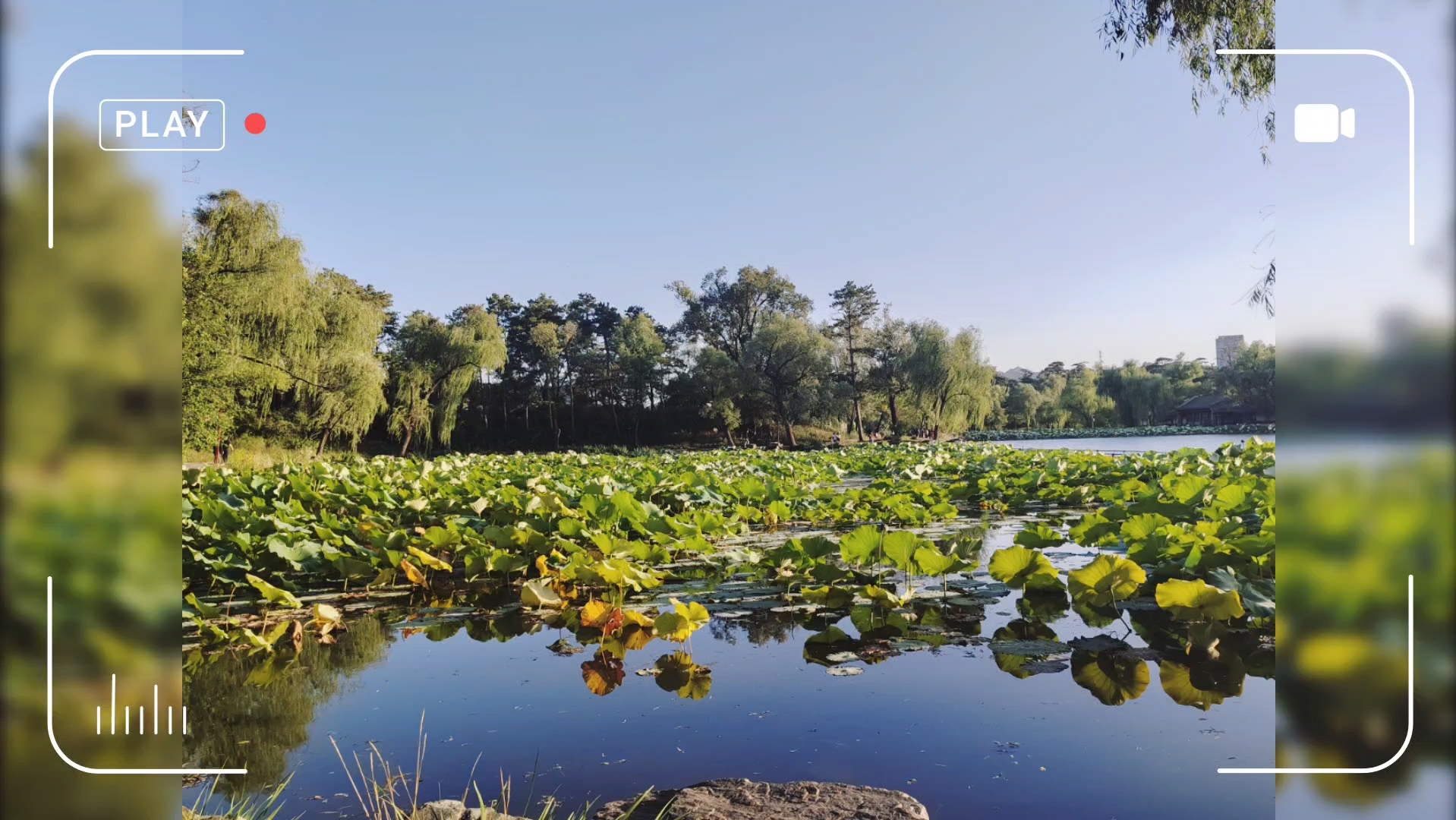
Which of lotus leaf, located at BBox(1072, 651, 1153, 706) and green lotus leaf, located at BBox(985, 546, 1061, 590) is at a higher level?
green lotus leaf, located at BBox(985, 546, 1061, 590)

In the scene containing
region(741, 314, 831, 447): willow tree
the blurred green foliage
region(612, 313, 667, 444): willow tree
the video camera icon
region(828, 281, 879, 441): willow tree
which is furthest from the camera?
region(828, 281, 879, 441): willow tree

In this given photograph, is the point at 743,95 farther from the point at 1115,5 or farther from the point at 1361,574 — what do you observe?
the point at 1361,574

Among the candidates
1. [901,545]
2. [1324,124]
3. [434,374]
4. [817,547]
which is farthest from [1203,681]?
[434,374]

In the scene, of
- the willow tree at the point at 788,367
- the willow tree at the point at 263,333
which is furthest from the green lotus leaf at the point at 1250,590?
the willow tree at the point at 788,367

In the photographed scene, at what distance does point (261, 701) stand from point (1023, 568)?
2514 mm

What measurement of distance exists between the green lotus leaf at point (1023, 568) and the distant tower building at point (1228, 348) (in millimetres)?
970

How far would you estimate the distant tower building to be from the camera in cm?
259

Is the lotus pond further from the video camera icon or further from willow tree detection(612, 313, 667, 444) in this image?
willow tree detection(612, 313, 667, 444)

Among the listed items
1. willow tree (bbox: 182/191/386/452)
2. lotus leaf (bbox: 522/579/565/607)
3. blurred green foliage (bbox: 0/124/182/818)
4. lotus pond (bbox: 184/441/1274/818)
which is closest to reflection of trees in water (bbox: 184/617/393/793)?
lotus pond (bbox: 184/441/1274/818)

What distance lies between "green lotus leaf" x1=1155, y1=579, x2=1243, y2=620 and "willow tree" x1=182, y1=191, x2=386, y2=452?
5008mm

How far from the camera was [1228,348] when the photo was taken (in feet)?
9.27

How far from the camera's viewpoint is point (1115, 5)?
10.5ft

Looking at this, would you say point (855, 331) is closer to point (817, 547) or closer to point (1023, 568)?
point (817, 547)

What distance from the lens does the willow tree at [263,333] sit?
259 inches
